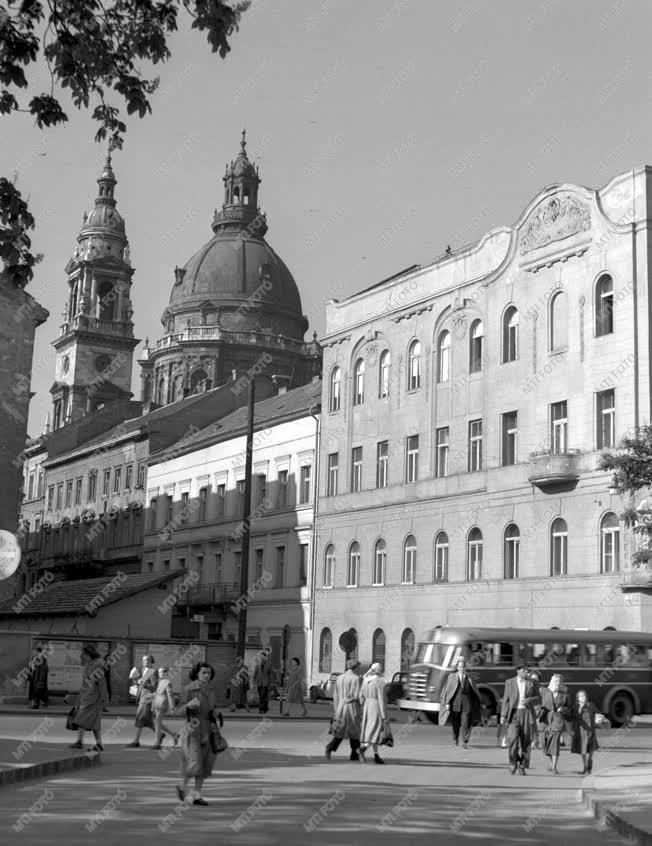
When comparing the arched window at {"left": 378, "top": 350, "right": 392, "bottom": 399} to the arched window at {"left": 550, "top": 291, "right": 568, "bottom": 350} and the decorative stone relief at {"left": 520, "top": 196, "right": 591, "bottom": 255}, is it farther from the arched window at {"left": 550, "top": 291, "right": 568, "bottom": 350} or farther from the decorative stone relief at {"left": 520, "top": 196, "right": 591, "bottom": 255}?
the arched window at {"left": 550, "top": 291, "right": 568, "bottom": 350}

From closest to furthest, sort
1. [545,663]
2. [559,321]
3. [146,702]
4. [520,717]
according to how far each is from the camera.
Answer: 1. [520,717]
2. [146,702]
3. [545,663]
4. [559,321]

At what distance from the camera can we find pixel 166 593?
139 feet

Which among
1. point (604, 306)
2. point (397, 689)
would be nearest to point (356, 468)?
point (604, 306)

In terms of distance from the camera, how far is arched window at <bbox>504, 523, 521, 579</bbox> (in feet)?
151

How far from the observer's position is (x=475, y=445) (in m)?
49.2

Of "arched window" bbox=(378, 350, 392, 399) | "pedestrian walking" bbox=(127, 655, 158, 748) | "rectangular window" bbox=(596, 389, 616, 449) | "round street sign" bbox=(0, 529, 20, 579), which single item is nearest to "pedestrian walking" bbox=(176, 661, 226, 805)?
"round street sign" bbox=(0, 529, 20, 579)

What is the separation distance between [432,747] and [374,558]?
2845cm

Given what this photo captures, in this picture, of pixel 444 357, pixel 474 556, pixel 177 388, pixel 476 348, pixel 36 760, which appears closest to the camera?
pixel 36 760

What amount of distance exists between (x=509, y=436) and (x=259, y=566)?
19310 mm

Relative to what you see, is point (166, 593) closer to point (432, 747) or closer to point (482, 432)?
point (482, 432)

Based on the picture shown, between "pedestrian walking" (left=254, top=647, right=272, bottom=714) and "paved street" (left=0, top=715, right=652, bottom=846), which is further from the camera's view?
"pedestrian walking" (left=254, top=647, right=272, bottom=714)

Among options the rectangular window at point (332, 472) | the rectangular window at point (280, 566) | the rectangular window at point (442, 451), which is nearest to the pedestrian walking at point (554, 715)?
the rectangular window at point (442, 451)

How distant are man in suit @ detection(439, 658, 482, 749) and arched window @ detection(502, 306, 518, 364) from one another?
23.8 m

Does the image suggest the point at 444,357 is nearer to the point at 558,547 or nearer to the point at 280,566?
the point at 558,547
